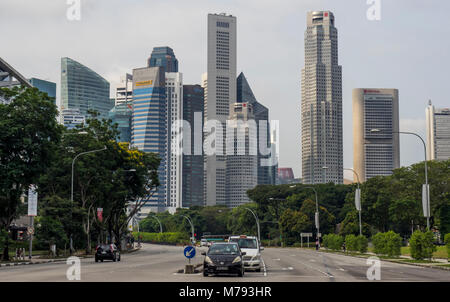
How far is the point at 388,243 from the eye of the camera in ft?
178

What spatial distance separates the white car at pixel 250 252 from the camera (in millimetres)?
31188

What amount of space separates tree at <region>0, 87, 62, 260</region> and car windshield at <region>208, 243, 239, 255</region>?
1973 cm

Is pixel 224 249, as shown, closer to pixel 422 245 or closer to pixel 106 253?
pixel 106 253

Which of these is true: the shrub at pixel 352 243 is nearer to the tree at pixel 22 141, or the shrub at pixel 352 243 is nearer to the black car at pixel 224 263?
the tree at pixel 22 141

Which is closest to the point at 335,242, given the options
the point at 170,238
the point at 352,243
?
the point at 352,243

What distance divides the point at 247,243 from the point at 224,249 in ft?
19.5

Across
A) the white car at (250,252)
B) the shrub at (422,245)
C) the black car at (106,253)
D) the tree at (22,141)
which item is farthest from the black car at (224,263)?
the black car at (106,253)

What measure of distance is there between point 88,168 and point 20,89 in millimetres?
15770

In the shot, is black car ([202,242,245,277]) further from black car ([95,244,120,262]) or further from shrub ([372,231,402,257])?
shrub ([372,231,402,257])

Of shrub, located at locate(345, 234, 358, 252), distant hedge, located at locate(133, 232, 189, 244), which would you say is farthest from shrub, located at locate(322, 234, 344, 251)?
distant hedge, located at locate(133, 232, 189, 244)

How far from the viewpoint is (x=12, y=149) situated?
43.1 m

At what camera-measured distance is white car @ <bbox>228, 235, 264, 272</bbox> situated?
31.2 m
